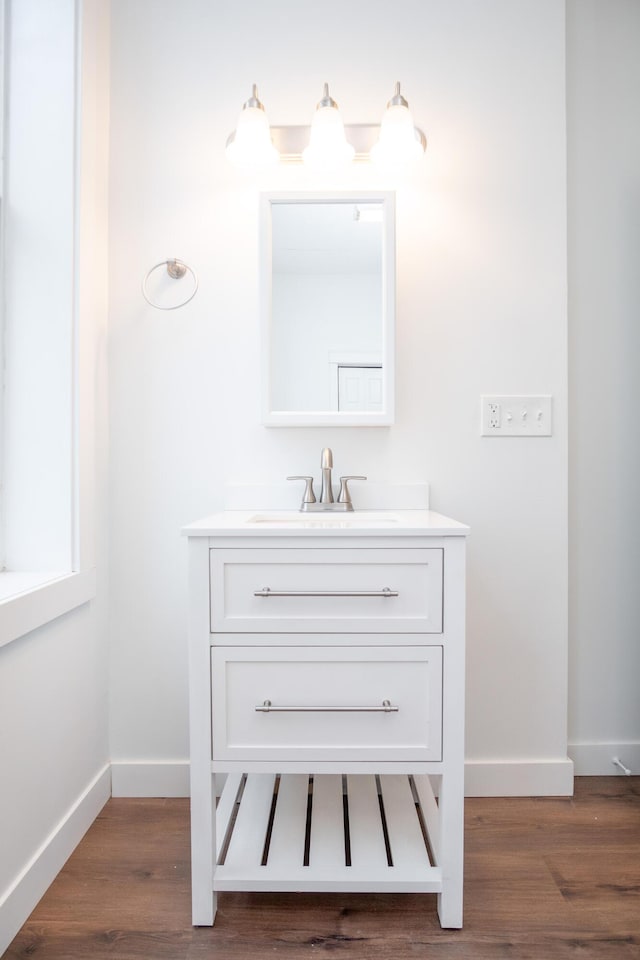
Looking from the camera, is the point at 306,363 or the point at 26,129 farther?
the point at 306,363

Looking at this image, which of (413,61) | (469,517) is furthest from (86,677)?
(413,61)

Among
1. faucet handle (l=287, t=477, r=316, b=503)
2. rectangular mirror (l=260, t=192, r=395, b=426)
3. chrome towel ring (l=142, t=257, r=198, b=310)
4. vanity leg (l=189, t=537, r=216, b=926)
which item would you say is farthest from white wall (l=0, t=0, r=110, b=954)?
faucet handle (l=287, t=477, r=316, b=503)

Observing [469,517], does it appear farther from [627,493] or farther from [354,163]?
[354,163]

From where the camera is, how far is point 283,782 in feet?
5.17

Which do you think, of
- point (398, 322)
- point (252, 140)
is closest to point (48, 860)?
point (398, 322)

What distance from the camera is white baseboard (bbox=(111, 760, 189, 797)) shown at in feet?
5.46

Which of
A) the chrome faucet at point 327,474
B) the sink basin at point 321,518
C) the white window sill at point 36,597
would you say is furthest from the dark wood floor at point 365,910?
the chrome faucet at point 327,474

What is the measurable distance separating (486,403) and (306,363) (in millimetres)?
527

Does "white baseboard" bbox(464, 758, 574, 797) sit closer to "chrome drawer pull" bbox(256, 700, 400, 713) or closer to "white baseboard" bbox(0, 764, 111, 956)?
"chrome drawer pull" bbox(256, 700, 400, 713)

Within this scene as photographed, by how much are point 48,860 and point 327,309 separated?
4.83 ft

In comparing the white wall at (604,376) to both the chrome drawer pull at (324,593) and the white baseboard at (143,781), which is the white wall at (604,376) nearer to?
the chrome drawer pull at (324,593)

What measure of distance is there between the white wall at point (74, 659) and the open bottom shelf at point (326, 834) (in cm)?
37

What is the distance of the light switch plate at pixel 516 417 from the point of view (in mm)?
1679

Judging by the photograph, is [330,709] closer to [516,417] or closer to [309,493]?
[309,493]
